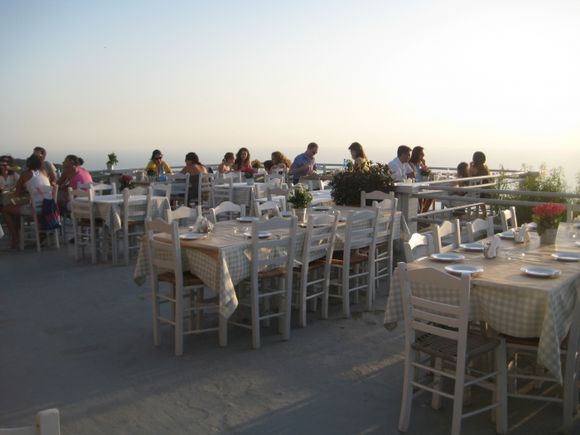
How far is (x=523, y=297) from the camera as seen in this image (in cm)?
332

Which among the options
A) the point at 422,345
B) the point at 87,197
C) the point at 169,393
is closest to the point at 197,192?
the point at 87,197

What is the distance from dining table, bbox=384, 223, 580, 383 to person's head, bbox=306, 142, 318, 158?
6.79 m

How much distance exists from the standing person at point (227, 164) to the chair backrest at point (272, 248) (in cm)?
853

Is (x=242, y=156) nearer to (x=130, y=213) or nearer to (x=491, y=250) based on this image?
(x=130, y=213)

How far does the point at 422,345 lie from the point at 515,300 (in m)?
0.54

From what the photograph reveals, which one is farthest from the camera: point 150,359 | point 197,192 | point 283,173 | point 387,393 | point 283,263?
point 283,173

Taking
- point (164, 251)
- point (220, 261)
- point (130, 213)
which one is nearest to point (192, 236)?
point (164, 251)

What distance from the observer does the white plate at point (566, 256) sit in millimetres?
4066

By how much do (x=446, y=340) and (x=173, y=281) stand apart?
2.16 meters

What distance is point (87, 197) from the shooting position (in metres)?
8.10

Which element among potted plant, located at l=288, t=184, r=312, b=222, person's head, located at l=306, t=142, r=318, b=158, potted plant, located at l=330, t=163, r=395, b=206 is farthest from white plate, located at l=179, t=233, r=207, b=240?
person's head, located at l=306, t=142, r=318, b=158

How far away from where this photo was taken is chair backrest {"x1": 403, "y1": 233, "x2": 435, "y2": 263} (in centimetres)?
397

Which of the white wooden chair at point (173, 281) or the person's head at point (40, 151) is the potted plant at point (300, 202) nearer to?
the white wooden chair at point (173, 281)

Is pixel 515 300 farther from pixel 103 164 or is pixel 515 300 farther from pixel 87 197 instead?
pixel 103 164
